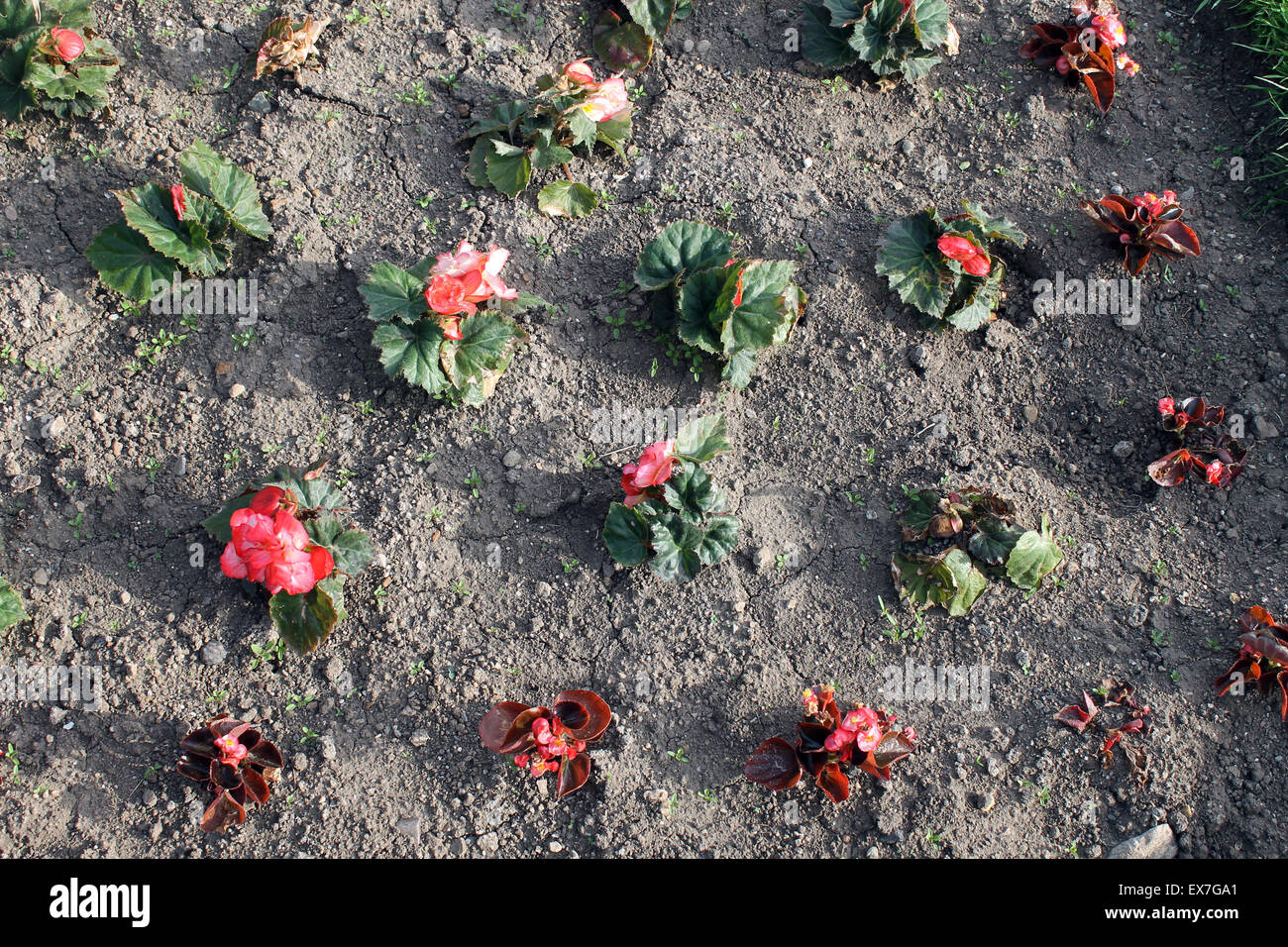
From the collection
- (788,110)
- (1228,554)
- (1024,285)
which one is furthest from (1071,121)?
(1228,554)

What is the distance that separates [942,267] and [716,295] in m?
0.89

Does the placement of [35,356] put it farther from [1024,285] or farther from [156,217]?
[1024,285]

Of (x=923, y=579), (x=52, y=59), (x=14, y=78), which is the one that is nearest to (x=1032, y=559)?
(x=923, y=579)

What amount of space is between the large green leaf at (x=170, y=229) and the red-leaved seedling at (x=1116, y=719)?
3.44 m

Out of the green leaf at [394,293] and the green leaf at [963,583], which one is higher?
the green leaf at [394,293]

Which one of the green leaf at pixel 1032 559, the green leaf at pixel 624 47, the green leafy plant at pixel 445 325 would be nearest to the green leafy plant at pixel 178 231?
the green leafy plant at pixel 445 325

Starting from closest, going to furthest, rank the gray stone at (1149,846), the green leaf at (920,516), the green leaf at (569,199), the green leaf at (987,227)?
1. the gray stone at (1149,846)
2. the green leaf at (920,516)
3. the green leaf at (987,227)
4. the green leaf at (569,199)

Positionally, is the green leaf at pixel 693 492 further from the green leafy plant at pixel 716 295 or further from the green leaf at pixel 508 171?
the green leaf at pixel 508 171

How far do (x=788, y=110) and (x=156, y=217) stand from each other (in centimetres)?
252

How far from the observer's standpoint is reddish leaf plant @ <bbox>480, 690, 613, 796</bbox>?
9.69 feet

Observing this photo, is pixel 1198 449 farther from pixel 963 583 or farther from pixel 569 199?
pixel 569 199

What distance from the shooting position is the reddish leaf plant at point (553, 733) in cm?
295

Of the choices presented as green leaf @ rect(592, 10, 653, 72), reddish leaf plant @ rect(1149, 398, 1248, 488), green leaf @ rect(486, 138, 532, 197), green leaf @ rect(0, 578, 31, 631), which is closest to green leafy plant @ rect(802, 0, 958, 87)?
green leaf @ rect(592, 10, 653, 72)

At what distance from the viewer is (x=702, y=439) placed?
3.29 m
